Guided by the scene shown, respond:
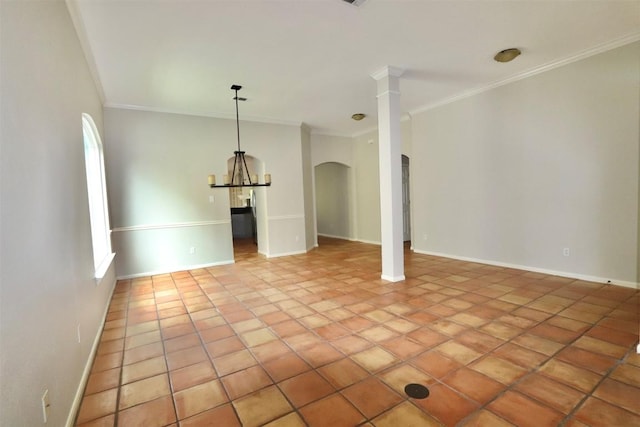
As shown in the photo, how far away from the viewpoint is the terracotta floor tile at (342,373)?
2.02m

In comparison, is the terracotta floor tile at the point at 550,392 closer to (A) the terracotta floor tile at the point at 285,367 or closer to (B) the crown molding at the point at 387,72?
(A) the terracotta floor tile at the point at 285,367

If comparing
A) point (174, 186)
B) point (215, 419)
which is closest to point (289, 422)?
point (215, 419)

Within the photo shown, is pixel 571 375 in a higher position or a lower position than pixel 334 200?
lower

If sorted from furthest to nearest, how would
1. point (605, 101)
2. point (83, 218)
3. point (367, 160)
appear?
point (367, 160) < point (605, 101) < point (83, 218)

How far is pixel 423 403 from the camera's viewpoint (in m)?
1.79

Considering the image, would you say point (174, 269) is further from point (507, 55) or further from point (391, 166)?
point (507, 55)

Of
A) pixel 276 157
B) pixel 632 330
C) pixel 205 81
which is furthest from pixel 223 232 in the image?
pixel 632 330

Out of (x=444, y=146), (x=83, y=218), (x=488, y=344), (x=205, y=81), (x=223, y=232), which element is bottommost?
(x=488, y=344)

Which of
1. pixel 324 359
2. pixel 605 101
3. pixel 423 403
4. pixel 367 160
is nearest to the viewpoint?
pixel 423 403

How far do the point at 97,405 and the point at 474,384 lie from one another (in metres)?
2.49

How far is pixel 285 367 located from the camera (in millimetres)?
2225

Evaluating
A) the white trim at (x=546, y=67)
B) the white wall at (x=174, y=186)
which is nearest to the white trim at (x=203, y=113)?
the white wall at (x=174, y=186)

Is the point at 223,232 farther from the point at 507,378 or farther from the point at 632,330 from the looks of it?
the point at 632,330

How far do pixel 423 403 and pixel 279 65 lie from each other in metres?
3.83
